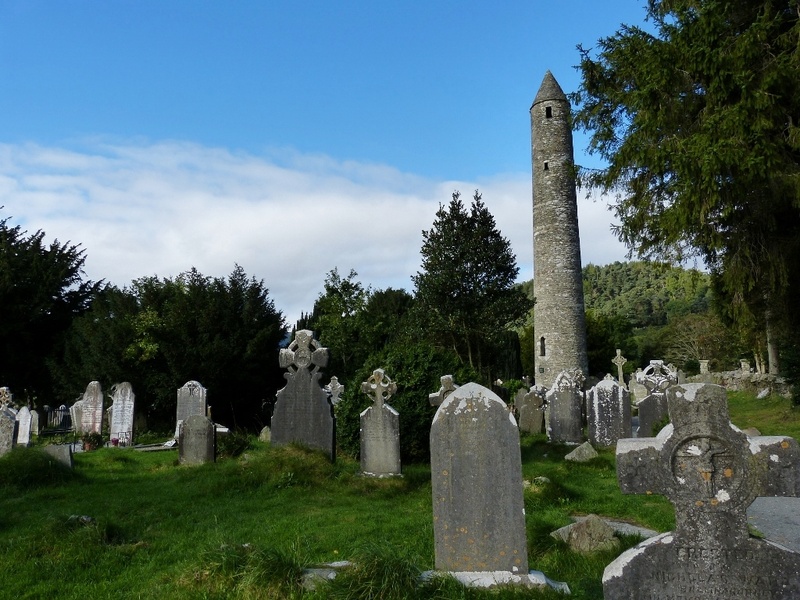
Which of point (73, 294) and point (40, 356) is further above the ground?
point (73, 294)

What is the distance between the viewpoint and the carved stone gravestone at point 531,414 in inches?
675

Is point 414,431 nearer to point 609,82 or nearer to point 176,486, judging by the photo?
point 176,486

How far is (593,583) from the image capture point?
4.29 meters

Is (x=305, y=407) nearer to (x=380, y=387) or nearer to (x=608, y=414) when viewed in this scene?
(x=380, y=387)

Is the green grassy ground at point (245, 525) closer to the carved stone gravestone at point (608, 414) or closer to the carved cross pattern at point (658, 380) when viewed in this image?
the carved stone gravestone at point (608, 414)

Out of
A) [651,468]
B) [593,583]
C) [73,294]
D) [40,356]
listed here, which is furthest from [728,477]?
[73,294]

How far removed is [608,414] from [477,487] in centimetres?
989

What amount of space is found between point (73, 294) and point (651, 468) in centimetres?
2912

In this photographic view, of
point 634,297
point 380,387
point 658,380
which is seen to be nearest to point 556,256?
point 658,380

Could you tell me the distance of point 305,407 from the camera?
421 inches

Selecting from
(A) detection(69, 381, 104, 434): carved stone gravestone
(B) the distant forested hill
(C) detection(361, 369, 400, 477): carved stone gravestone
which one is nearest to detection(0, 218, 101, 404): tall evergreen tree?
(A) detection(69, 381, 104, 434): carved stone gravestone

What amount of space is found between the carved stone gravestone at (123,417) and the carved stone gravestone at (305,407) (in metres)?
6.50

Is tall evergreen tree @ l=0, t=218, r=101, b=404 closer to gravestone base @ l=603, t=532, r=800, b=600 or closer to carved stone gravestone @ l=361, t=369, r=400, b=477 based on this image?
carved stone gravestone @ l=361, t=369, r=400, b=477

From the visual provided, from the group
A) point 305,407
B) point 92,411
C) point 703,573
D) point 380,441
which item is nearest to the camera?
point 703,573
